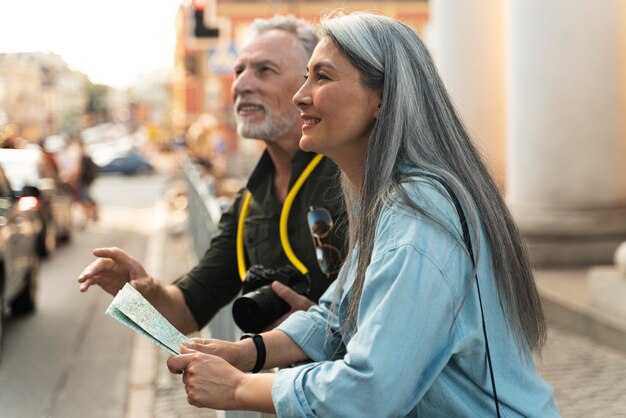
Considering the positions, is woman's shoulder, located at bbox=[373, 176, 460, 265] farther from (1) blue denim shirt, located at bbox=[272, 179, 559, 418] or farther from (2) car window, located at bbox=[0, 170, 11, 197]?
(2) car window, located at bbox=[0, 170, 11, 197]

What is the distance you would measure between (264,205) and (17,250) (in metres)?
6.48

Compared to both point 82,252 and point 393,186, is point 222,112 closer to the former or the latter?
point 82,252

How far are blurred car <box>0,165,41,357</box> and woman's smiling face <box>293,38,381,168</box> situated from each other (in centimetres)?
647

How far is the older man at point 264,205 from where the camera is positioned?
10.4 ft

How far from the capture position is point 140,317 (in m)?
2.24

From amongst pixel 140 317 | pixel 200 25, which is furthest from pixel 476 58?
pixel 140 317

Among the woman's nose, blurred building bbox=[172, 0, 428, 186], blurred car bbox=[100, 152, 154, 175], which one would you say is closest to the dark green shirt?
the woman's nose

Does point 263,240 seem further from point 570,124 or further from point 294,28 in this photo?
point 570,124

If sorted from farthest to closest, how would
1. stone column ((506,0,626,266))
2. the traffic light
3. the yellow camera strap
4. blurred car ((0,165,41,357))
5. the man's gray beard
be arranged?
the traffic light
stone column ((506,0,626,266))
blurred car ((0,165,41,357))
the man's gray beard
the yellow camera strap

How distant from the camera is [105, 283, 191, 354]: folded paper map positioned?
2205 millimetres

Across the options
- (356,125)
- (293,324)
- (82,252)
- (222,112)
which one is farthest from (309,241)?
(222,112)

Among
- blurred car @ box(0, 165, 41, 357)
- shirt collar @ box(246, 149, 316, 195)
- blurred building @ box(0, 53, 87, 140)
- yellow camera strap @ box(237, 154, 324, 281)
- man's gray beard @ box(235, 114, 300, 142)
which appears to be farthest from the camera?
blurred building @ box(0, 53, 87, 140)

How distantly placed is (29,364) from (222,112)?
52.3m

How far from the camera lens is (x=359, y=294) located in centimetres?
210
